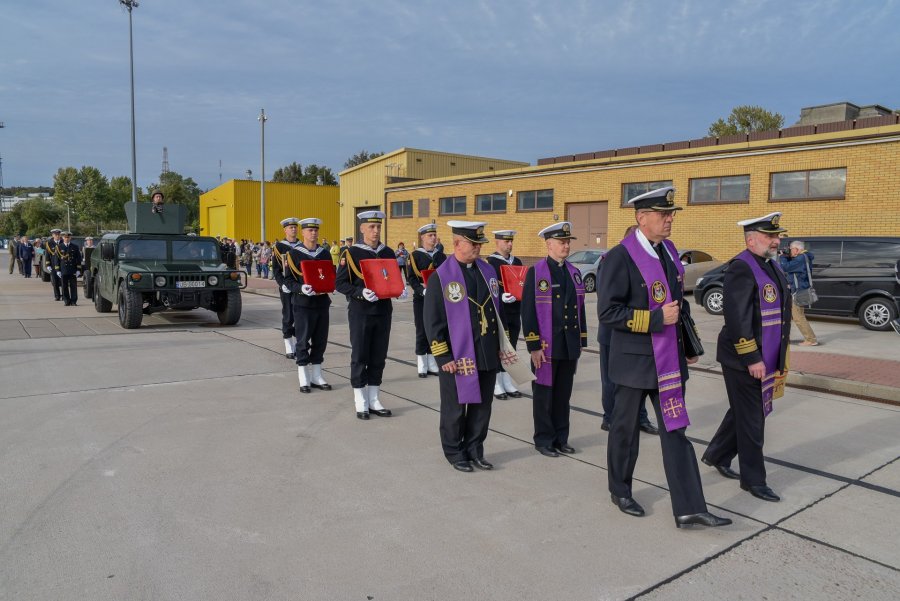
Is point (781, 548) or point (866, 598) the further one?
point (781, 548)

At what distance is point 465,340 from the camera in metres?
4.68

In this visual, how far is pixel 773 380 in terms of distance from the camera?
4367 mm

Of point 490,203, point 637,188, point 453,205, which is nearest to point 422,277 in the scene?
point 637,188

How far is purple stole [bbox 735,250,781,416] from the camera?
4.27 metres

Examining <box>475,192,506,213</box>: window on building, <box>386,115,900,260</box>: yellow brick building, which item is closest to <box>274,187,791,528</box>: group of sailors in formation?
<box>386,115,900,260</box>: yellow brick building

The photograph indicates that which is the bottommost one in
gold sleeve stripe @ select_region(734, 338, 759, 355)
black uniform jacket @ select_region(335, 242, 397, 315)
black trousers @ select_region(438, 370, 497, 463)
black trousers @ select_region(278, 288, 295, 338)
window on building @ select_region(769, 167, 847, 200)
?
black trousers @ select_region(438, 370, 497, 463)

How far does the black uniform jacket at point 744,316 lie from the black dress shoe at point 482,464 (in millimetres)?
1841

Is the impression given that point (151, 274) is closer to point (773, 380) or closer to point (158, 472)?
point (158, 472)

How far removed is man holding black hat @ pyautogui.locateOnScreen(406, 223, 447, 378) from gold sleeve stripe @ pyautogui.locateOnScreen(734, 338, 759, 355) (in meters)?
4.04

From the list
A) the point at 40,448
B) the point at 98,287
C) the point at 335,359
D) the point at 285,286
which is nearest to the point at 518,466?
the point at 40,448

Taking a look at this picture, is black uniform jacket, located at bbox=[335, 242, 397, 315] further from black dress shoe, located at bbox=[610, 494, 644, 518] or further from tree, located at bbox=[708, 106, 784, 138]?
tree, located at bbox=[708, 106, 784, 138]

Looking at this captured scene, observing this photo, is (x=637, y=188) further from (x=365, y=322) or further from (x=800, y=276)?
(x=365, y=322)

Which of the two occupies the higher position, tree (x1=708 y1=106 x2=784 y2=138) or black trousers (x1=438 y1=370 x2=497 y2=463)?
tree (x1=708 y1=106 x2=784 y2=138)

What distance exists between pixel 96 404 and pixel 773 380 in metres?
6.18
